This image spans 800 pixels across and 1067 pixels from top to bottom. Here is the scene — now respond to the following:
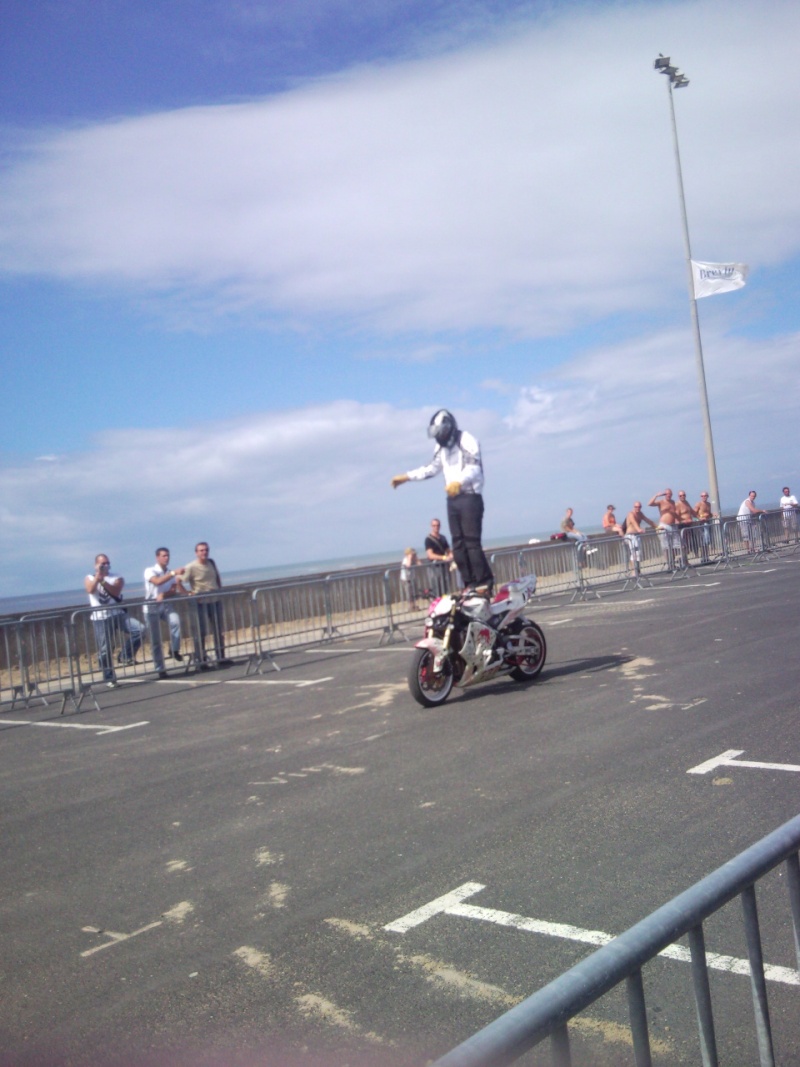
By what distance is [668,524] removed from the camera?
2450cm

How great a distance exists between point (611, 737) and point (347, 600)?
28.8 ft

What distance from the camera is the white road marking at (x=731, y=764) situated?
636 cm

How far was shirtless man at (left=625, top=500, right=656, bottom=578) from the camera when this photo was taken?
72.5 feet

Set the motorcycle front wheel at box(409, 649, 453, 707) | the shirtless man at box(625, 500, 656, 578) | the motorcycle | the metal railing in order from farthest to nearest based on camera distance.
Result: 1. the shirtless man at box(625, 500, 656, 578)
2. the metal railing
3. the motorcycle
4. the motorcycle front wheel at box(409, 649, 453, 707)

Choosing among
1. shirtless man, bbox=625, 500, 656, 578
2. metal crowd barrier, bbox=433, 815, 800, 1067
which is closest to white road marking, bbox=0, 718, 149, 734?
metal crowd barrier, bbox=433, 815, 800, 1067

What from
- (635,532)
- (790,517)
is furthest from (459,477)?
(790,517)

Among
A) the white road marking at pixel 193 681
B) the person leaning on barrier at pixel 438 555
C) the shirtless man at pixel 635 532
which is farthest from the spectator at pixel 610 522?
the white road marking at pixel 193 681

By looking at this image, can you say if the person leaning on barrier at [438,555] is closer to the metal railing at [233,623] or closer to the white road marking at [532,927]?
the metal railing at [233,623]

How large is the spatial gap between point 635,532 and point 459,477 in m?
15.6

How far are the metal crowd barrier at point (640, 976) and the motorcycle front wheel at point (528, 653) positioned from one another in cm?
788

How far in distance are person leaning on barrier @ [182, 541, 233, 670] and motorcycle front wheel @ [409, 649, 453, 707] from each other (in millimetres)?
5640

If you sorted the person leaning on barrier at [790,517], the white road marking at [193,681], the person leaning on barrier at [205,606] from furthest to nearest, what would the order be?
the person leaning on barrier at [790,517], the person leaning on barrier at [205,606], the white road marking at [193,681]

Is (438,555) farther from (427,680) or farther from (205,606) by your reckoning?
(427,680)

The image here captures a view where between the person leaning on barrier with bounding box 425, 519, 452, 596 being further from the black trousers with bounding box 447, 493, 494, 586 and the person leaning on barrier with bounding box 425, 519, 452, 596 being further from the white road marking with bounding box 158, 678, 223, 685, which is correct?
the black trousers with bounding box 447, 493, 494, 586
